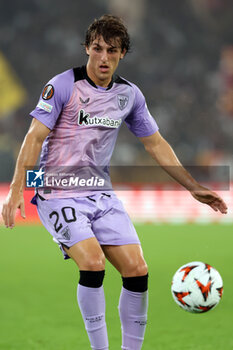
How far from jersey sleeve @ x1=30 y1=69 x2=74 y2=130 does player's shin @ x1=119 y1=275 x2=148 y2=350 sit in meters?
1.00

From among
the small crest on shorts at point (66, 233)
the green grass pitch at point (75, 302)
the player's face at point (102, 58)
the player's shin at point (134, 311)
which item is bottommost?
the green grass pitch at point (75, 302)

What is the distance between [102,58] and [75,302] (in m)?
2.66

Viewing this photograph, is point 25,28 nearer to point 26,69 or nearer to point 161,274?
point 26,69

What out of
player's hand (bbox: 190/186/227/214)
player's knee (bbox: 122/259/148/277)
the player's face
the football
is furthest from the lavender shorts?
the player's face

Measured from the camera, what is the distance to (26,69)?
1614 centimetres

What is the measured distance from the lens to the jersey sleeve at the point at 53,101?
321 cm

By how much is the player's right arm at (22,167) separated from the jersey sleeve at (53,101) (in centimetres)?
4

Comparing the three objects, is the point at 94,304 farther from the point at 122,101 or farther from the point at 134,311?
the point at 122,101

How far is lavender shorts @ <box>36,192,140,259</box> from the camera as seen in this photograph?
3.13m

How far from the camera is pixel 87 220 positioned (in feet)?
10.5

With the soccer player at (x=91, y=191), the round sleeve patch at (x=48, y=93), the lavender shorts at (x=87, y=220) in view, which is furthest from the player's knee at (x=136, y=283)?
the round sleeve patch at (x=48, y=93)

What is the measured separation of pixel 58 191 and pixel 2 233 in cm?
756

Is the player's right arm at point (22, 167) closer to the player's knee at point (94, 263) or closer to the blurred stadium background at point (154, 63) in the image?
the player's knee at point (94, 263)

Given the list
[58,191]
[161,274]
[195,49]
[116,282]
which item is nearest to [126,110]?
[58,191]
